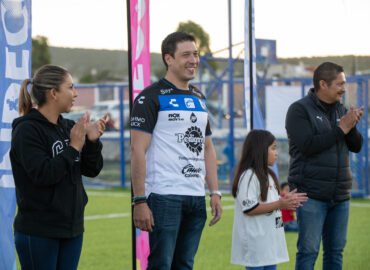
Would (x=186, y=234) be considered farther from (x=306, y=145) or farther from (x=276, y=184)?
(x=306, y=145)

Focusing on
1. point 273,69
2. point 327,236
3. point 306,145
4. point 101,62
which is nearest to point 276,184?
point 306,145

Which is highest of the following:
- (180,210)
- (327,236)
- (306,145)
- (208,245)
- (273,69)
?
(273,69)

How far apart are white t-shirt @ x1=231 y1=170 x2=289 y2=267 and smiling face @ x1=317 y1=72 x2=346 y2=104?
0.92 meters

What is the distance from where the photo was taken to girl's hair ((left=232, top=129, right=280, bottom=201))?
13.8 ft

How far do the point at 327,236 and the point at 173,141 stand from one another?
1.72m

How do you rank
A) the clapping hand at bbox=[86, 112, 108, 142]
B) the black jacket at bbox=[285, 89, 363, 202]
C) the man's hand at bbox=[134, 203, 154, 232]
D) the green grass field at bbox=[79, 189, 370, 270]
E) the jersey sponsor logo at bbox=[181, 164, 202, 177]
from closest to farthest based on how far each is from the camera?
1. the clapping hand at bbox=[86, 112, 108, 142]
2. the man's hand at bbox=[134, 203, 154, 232]
3. the jersey sponsor logo at bbox=[181, 164, 202, 177]
4. the black jacket at bbox=[285, 89, 363, 202]
5. the green grass field at bbox=[79, 189, 370, 270]

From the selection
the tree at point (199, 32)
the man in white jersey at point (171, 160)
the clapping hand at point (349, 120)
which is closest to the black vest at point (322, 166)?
the clapping hand at point (349, 120)

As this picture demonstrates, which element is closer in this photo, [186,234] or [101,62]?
[186,234]

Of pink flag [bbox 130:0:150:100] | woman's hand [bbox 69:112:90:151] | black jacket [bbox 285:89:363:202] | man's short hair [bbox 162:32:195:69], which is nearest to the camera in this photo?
woman's hand [bbox 69:112:90:151]

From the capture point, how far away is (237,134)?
13.2 metres

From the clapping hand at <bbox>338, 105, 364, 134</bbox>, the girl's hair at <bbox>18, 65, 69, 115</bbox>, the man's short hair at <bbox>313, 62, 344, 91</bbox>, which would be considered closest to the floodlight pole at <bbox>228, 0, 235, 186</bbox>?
the man's short hair at <bbox>313, 62, 344, 91</bbox>

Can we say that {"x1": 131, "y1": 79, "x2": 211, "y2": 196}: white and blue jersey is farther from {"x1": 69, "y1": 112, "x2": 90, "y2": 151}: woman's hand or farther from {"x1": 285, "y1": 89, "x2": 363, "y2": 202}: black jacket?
{"x1": 285, "y1": 89, "x2": 363, "y2": 202}: black jacket

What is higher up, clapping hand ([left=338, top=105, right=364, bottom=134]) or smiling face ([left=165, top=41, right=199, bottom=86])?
smiling face ([left=165, top=41, right=199, bottom=86])

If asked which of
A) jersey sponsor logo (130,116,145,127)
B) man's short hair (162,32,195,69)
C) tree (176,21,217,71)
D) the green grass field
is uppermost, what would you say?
tree (176,21,217,71)
